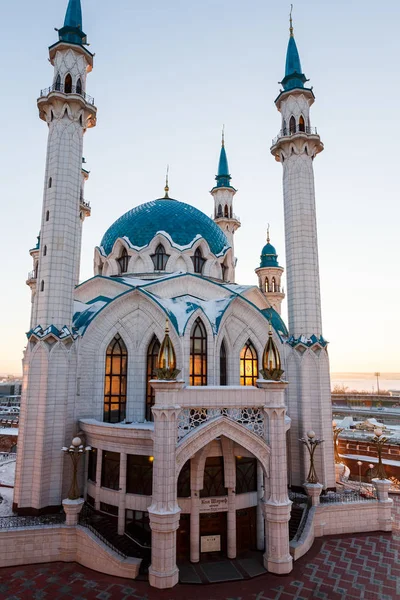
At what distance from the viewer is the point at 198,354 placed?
757 inches

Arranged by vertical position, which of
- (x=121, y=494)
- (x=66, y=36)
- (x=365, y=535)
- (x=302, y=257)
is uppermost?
(x=66, y=36)

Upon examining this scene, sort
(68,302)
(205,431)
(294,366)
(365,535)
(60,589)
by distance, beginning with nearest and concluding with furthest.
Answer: (60,589)
(205,431)
(365,535)
(68,302)
(294,366)

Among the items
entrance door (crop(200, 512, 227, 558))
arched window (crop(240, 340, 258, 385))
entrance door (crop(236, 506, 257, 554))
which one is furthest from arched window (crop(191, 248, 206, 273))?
entrance door (crop(200, 512, 227, 558))

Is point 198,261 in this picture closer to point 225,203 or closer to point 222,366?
point 222,366

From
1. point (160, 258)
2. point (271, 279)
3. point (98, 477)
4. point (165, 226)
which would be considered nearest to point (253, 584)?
point (98, 477)

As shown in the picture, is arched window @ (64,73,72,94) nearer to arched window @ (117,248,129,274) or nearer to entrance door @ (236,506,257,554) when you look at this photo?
arched window @ (117,248,129,274)

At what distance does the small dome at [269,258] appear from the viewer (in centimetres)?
3662

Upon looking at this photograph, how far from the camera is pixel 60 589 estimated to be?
12.6 metres

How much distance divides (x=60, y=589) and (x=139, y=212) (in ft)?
70.2

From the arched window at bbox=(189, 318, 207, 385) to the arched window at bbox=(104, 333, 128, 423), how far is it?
3.30m

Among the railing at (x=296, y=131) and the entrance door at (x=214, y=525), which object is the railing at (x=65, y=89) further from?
the entrance door at (x=214, y=525)

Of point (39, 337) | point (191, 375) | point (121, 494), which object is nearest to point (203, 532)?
point (121, 494)

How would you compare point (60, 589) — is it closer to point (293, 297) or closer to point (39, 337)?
point (39, 337)

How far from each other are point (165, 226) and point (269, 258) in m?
14.0
